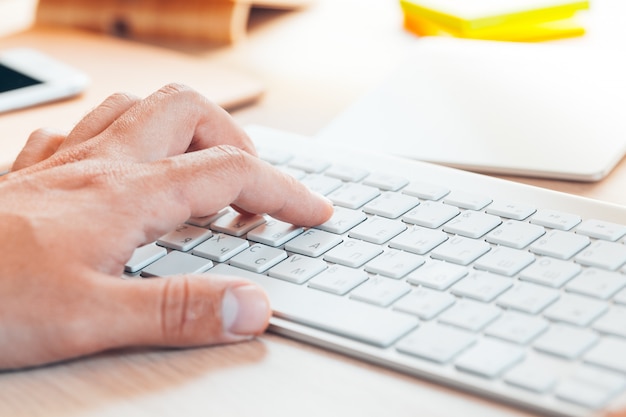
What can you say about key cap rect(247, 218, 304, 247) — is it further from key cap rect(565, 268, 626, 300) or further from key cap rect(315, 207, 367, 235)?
key cap rect(565, 268, 626, 300)

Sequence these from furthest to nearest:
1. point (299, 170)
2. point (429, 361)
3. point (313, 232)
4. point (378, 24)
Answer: point (378, 24) → point (299, 170) → point (313, 232) → point (429, 361)

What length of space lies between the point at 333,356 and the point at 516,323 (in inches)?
3.9

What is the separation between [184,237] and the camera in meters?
0.61

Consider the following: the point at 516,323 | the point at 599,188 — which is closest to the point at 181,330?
the point at 516,323

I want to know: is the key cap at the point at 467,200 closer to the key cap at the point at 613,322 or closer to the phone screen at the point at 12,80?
the key cap at the point at 613,322

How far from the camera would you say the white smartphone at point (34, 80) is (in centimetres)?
89

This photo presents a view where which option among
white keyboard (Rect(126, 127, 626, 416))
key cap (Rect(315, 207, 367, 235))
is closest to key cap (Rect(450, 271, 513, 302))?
white keyboard (Rect(126, 127, 626, 416))

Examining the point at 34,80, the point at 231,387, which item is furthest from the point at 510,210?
the point at 34,80

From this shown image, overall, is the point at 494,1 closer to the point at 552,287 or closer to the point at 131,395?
the point at 552,287

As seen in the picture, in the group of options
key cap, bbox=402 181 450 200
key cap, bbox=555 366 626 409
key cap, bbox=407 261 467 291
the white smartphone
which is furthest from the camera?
the white smartphone

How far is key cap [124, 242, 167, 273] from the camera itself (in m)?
0.58

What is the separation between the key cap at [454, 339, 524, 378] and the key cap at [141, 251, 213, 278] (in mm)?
186

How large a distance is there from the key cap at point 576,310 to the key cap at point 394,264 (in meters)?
0.09

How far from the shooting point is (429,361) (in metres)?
0.47
